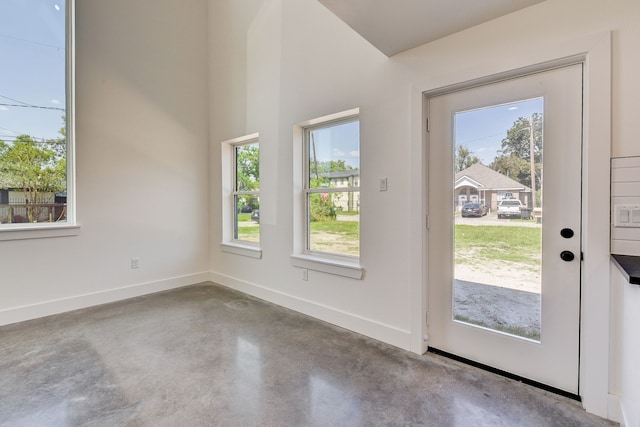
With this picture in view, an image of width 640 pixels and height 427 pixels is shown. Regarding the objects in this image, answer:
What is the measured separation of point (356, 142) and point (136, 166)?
2.79 meters

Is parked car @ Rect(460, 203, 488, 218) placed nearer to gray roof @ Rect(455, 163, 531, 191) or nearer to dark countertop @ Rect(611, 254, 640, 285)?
gray roof @ Rect(455, 163, 531, 191)

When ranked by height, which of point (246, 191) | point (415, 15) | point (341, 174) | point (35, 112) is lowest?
point (246, 191)

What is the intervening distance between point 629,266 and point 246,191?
12.0 ft

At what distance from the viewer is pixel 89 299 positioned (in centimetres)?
337

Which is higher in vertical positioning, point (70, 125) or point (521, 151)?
point (70, 125)

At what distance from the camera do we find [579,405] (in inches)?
66.6

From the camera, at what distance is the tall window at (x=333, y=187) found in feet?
9.41

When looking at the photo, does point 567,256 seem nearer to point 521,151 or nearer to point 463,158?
point 521,151

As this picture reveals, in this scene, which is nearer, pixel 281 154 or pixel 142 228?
pixel 281 154

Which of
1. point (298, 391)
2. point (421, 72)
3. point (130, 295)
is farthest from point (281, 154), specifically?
point (130, 295)

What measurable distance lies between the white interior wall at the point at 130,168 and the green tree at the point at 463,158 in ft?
11.4

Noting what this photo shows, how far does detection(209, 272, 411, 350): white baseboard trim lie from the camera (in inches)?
95.0

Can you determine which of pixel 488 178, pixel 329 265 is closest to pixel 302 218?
pixel 329 265

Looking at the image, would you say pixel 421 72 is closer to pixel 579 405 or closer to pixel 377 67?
pixel 377 67
